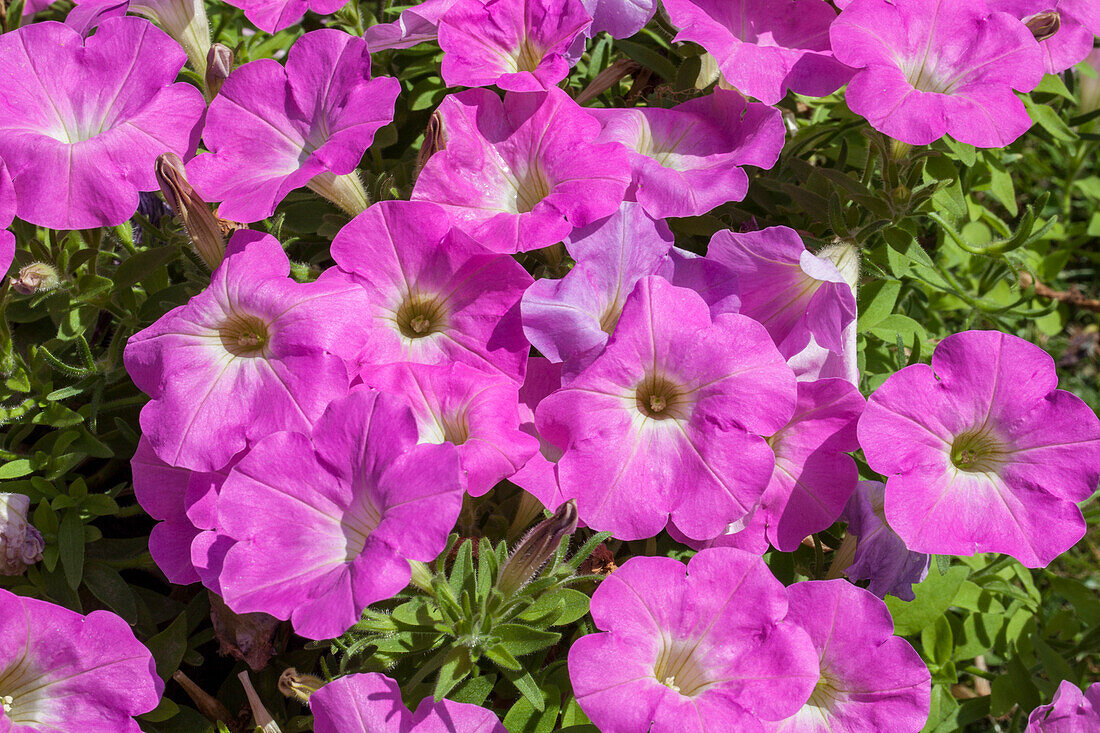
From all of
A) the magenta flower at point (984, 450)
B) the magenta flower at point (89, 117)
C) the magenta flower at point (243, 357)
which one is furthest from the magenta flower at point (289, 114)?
the magenta flower at point (984, 450)

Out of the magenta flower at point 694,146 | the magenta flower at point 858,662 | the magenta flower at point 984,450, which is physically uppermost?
the magenta flower at point 694,146

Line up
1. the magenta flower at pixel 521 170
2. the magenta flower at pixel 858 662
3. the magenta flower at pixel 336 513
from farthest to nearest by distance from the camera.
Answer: the magenta flower at pixel 521 170 < the magenta flower at pixel 858 662 < the magenta flower at pixel 336 513

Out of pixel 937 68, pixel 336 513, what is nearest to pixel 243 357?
pixel 336 513

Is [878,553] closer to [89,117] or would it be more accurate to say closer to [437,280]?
[437,280]

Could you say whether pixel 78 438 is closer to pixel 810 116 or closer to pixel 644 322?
pixel 644 322

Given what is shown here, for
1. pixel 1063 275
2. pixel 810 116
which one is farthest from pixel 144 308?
pixel 1063 275

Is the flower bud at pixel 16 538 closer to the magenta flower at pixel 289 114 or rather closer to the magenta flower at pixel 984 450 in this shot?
the magenta flower at pixel 289 114
